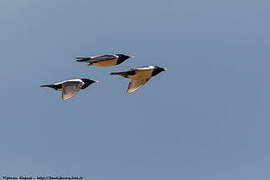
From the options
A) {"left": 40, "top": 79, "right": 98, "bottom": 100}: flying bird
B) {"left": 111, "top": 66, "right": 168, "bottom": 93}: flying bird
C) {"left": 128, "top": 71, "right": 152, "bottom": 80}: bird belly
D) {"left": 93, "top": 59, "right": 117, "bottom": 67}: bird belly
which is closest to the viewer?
{"left": 40, "top": 79, "right": 98, "bottom": 100}: flying bird

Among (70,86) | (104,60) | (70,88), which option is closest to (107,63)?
(104,60)

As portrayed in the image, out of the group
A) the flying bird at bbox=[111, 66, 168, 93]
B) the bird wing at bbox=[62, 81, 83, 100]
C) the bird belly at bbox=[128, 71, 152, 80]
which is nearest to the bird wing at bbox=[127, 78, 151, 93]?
the flying bird at bbox=[111, 66, 168, 93]

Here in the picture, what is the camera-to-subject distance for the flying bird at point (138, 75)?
3715 cm

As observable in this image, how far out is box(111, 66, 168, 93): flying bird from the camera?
122ft

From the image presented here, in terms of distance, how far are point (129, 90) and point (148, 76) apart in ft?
6.33

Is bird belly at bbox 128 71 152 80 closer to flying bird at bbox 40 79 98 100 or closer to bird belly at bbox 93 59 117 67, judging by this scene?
bird belly at bbox 93 59 117 67

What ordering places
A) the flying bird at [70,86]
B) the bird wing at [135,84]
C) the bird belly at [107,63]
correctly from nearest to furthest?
the flying bird at [70,86]
the bird belly at [107,63]
the bird wing at [135,84]

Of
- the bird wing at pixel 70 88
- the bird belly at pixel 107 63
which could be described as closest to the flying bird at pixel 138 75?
the bird belly at pixel 107 63

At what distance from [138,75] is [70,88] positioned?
587 centimetres

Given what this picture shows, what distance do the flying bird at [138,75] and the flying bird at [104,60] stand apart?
117 centimetres

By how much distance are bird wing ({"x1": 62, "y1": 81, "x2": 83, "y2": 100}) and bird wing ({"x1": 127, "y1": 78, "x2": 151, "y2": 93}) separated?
4.19 metres

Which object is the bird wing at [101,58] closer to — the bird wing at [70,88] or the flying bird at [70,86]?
the flying bird at [70,86]

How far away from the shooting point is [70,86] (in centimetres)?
3478

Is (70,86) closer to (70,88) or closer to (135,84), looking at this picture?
(70,88)
